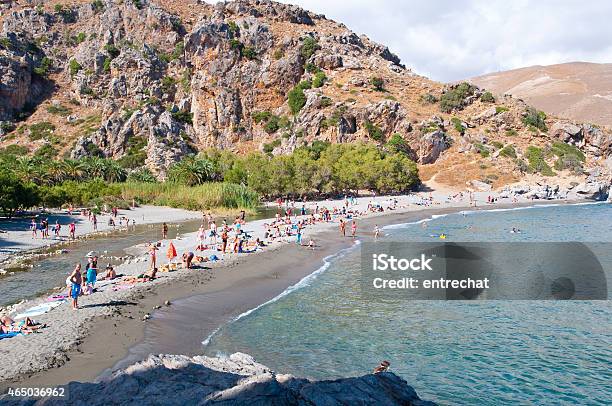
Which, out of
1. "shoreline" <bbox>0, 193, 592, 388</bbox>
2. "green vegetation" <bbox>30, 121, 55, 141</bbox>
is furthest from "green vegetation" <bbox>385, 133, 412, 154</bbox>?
"green vegetation" <bbox>30, 121, 55, 141</bbox>

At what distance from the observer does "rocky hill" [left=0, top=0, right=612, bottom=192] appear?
313 ft

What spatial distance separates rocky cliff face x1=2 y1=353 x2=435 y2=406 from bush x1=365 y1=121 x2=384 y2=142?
298ft

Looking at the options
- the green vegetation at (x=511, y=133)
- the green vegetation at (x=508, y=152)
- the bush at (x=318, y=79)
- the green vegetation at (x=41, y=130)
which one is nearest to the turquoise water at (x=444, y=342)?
the green vegetation at (x=508, y=152)

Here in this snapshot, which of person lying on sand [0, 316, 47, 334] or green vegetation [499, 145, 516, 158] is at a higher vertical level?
green vegetation [499, 145, 516, 158]

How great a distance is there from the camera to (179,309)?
18.0 meters

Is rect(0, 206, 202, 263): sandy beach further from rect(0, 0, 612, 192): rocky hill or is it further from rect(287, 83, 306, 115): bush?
rect(287, 83, 306, 115): bush

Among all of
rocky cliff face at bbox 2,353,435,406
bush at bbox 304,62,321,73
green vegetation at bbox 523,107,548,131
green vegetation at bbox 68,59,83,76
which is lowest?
rocky cliff face at bbox 2,353,435,406

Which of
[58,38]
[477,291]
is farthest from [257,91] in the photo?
[477,291]

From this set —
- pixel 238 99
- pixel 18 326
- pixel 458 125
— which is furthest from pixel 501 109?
pixel 18 326

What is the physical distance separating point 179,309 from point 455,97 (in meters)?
104

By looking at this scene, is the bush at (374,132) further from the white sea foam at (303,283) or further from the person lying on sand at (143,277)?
the person lying on sand at (143,277)

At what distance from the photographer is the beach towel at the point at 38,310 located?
16.0 m

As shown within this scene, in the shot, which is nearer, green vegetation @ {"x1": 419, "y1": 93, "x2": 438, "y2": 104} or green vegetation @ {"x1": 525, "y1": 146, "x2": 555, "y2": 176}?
green vegetation @ {"x1": 525, "y1": 146, "x2": 555, "y2": 176}

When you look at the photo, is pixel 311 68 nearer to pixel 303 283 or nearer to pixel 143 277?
pixel 303 283
